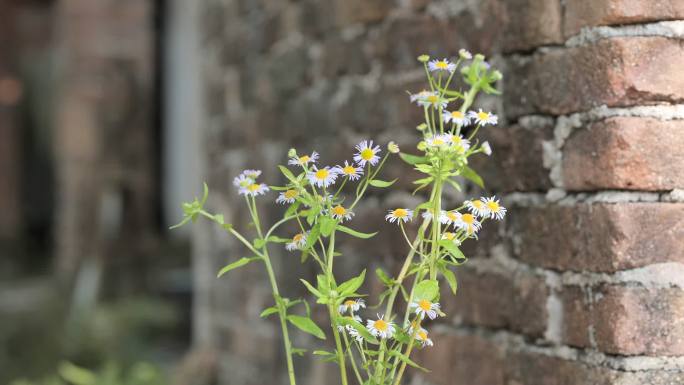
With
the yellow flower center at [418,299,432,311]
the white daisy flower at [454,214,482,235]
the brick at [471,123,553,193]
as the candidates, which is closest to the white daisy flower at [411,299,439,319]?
the yellow flower center at [418,299,432,311]

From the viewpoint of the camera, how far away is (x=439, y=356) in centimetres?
183

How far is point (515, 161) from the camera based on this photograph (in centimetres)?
162

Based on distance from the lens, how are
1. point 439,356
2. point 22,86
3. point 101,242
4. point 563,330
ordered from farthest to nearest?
point 22,86 < point 101,242 < point 439,356 < point 563,330

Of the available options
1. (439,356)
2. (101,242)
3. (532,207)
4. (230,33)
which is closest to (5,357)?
(101,242)

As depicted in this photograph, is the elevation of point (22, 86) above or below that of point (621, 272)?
below

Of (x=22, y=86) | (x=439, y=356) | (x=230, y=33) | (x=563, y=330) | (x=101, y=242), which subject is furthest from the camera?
(x=22, y=86)

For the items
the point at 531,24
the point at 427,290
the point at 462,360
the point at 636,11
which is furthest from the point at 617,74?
the point at 462,360

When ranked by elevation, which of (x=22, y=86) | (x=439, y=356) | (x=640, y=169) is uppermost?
(x=640, y=169)

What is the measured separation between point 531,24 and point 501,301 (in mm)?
444

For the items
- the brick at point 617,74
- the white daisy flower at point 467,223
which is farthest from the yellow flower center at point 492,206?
the brick at point 617,74

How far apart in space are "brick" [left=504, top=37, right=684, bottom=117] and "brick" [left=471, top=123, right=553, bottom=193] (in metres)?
0.08

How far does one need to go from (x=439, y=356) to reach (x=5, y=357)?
3047 millimetres

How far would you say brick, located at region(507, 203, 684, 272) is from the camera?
4.59ft

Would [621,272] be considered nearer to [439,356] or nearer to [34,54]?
[439,356]
